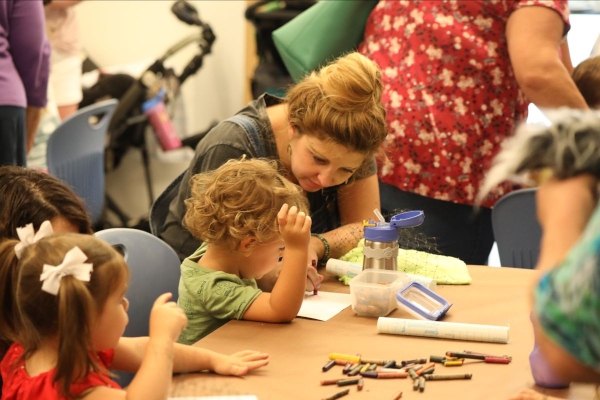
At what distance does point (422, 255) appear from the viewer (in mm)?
2096

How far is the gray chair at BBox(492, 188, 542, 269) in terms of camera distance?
2.34 metres

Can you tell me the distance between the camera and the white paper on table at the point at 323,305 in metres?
1.76

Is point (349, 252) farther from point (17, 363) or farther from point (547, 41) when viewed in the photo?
point (17, 363)

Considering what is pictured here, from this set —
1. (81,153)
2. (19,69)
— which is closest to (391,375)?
(19,69)

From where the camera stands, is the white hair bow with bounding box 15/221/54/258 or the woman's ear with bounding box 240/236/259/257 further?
the woman's ear with bounding box 240/236/259/257

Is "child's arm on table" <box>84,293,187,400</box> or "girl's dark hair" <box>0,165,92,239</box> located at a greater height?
"girl's dark hair" <box>0,165,92,239</box>

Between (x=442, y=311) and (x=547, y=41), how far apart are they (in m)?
0.94

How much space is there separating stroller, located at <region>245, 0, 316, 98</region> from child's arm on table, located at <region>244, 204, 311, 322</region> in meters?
3.07

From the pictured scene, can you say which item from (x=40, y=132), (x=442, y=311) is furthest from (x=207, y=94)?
(x=442, y=311)

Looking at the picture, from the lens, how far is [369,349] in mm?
1553

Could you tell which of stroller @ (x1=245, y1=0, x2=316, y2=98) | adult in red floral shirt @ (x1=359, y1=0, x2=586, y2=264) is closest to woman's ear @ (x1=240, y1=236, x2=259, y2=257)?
adult in red floral shirt @ (x1=359, y1=0, x2=586, y2=264)

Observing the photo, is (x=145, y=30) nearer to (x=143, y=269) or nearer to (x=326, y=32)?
(x=326, y=32)

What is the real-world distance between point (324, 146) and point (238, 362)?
0.70 metres

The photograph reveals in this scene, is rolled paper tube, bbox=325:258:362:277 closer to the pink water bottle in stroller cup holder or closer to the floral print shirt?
the floral print shirt
